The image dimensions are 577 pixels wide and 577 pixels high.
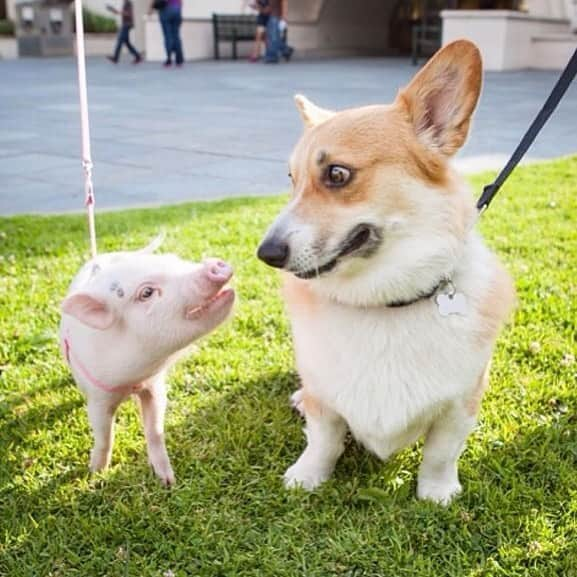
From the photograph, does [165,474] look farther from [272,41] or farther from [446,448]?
[272,41]

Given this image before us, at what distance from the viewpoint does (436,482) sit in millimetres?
2514

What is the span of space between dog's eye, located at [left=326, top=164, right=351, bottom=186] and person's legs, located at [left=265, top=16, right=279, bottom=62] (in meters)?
19.1

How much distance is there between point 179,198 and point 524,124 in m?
5.99

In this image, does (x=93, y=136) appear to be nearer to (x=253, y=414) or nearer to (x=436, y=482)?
(x=253, y=414)

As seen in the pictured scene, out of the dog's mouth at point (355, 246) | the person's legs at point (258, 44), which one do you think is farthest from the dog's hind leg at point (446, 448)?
the person's legs at point (258, 44)

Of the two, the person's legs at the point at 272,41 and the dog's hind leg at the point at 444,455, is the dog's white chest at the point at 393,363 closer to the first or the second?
the dog's hind leg at the point at 444,455

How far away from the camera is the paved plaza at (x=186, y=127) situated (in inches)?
282

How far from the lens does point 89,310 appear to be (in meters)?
2.34

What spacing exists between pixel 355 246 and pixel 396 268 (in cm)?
15

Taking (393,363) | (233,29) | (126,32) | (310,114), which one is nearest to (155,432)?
(393,363)

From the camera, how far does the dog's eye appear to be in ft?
7.13

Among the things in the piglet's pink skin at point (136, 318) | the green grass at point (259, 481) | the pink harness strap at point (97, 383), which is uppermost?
the piglet's pink skin at point (136, 318)

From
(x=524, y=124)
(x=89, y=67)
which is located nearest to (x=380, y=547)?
(x=524, y=124)

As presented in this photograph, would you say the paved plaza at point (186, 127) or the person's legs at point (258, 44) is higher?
the person's legs at point (258, 44)
